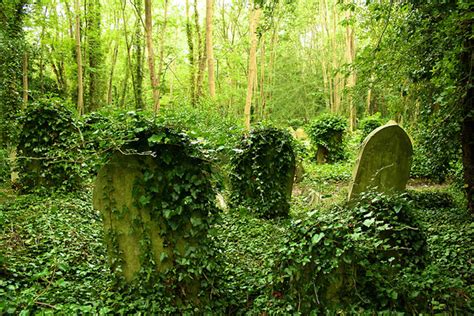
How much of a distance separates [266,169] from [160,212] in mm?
3502

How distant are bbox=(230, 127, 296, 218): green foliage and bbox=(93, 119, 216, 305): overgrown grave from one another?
10.2ft

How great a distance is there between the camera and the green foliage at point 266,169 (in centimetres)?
638

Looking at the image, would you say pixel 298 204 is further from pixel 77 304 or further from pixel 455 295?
pixel 77 304

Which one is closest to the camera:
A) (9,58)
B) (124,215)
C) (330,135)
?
(124,215)

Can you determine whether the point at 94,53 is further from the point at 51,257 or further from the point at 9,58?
the point at 51,257

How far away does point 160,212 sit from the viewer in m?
3.20

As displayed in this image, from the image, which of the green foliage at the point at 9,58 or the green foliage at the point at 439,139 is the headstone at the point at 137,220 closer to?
the green foliage at the point at 439,139

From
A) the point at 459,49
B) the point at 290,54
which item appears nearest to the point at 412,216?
the point at 459,49

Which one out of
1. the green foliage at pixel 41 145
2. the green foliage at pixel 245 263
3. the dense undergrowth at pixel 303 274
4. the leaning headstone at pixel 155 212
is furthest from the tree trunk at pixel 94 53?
the leaning headstone at pixel 155 212

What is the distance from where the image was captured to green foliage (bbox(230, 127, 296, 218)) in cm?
638

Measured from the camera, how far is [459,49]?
351cm

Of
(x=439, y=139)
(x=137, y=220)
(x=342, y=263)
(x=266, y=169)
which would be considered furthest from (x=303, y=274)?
(x=439, y=139)

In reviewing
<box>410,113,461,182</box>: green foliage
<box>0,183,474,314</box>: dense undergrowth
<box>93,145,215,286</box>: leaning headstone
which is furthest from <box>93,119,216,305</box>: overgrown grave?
<box>410,113,461,182</box>: green foliage

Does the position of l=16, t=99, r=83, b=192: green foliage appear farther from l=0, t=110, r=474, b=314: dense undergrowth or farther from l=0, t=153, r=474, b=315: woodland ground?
l=0, t=110, r=474, b=314: dense undergrowth
